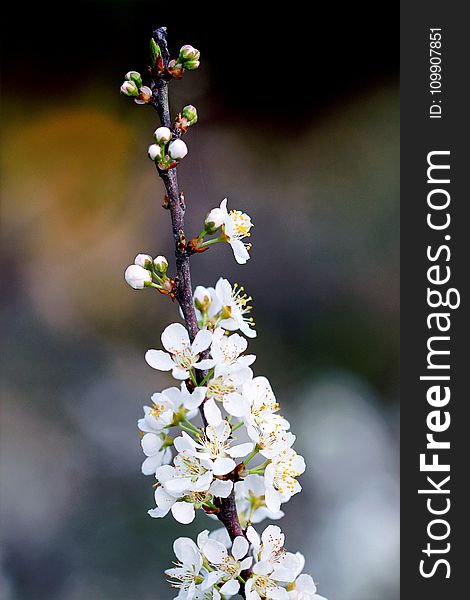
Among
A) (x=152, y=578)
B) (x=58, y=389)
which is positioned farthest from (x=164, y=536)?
(x=58, y=389)

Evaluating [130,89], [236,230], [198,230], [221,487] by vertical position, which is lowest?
[221,487]

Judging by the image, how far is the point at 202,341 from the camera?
0.92 metres

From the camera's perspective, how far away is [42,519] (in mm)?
2857

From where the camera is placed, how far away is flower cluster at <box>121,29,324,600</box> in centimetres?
90

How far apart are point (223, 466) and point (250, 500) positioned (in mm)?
214

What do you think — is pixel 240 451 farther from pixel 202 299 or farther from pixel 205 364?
pixel 202 299

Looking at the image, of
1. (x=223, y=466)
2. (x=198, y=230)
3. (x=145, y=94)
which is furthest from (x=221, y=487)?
(x=198, y=230)

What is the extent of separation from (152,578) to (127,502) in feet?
1.10

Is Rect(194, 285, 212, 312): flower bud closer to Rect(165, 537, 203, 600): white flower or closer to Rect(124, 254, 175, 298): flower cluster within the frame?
Rect(124, 254, 175, 298): flower cluster

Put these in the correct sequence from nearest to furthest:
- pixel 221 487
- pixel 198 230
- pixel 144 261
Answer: pixel 221 487
pixel 144 261
pixel 198 230

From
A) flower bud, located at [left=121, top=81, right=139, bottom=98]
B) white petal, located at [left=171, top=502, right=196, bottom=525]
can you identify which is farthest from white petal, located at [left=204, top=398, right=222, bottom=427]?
flower bud, located at [left=121, top=81, right=139, bottom=98]

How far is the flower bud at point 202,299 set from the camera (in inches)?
41.4

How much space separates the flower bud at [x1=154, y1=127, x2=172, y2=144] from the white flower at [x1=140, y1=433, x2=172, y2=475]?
1.37ft

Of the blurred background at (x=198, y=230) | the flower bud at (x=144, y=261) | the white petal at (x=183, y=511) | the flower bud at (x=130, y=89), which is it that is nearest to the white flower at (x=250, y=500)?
the white petal at (x=183, y=511)
